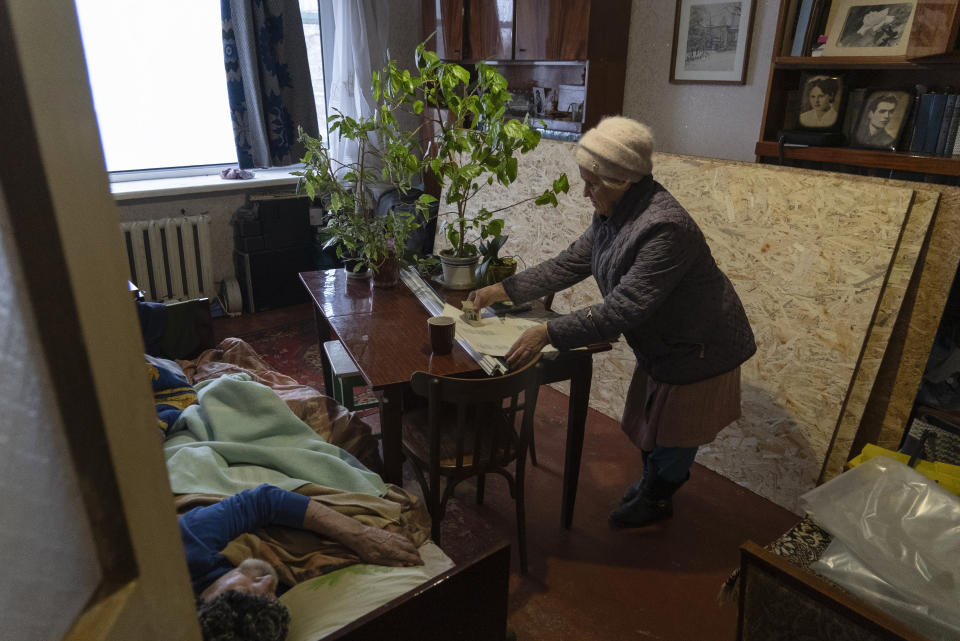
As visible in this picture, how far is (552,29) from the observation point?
375 cm

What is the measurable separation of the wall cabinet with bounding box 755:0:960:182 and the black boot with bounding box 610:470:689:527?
1.58 metres

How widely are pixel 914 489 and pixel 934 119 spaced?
175cm

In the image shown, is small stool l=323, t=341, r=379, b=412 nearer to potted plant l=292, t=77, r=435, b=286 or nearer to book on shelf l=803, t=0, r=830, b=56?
potted plant l=292, t=77, r=435, b=286

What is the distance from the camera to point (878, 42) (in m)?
2.56

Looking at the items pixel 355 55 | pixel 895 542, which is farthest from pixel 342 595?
pixel 355 55

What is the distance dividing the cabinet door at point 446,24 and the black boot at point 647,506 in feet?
11.4

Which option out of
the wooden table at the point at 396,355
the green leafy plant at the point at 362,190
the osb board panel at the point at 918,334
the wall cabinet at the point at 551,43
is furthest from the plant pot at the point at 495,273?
the wall cabinet at the point at 551,43

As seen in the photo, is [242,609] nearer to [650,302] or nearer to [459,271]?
[650,302]

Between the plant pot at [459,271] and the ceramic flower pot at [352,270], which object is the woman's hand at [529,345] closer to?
the plant pot at [459,271]

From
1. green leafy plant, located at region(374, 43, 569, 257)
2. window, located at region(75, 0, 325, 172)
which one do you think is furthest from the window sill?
green leafy plant, located at region(374, 43, 569, 257)

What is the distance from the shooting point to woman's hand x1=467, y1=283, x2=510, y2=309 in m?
2.15

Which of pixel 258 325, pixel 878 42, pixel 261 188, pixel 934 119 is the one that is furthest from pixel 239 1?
pixel 934 119

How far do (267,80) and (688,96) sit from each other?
9.02ft

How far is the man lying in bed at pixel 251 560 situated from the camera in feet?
3.73
